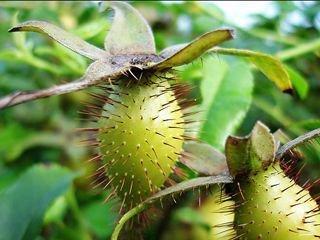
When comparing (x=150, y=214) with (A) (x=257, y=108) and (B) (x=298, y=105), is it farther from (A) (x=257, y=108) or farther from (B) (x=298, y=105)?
(B) (x=298, y=105)

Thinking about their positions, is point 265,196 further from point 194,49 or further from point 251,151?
point 194,49

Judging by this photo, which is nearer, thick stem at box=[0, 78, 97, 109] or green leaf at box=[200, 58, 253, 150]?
thick stem at box=[0, 78, 97, 109]

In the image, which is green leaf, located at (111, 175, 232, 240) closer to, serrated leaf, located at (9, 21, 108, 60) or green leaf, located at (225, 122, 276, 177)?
green leaf, located at (225, 122, 276, 177)

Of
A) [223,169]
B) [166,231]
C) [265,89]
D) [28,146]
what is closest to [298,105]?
[265,89]

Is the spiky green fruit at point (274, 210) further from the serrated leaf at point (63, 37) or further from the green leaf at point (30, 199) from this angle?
the green leaf at point (30, 199)

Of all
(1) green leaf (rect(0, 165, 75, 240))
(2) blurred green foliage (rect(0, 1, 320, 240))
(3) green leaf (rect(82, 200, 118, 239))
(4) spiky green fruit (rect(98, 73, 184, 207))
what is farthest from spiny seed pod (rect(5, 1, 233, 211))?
(3) green leaf (rect(82, 200, 118, 239))

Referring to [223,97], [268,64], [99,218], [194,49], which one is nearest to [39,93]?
[194,49]

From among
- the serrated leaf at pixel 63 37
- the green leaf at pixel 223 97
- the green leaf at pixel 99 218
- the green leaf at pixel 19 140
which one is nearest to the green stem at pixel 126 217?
the serrated leaf at pixel 63 37
